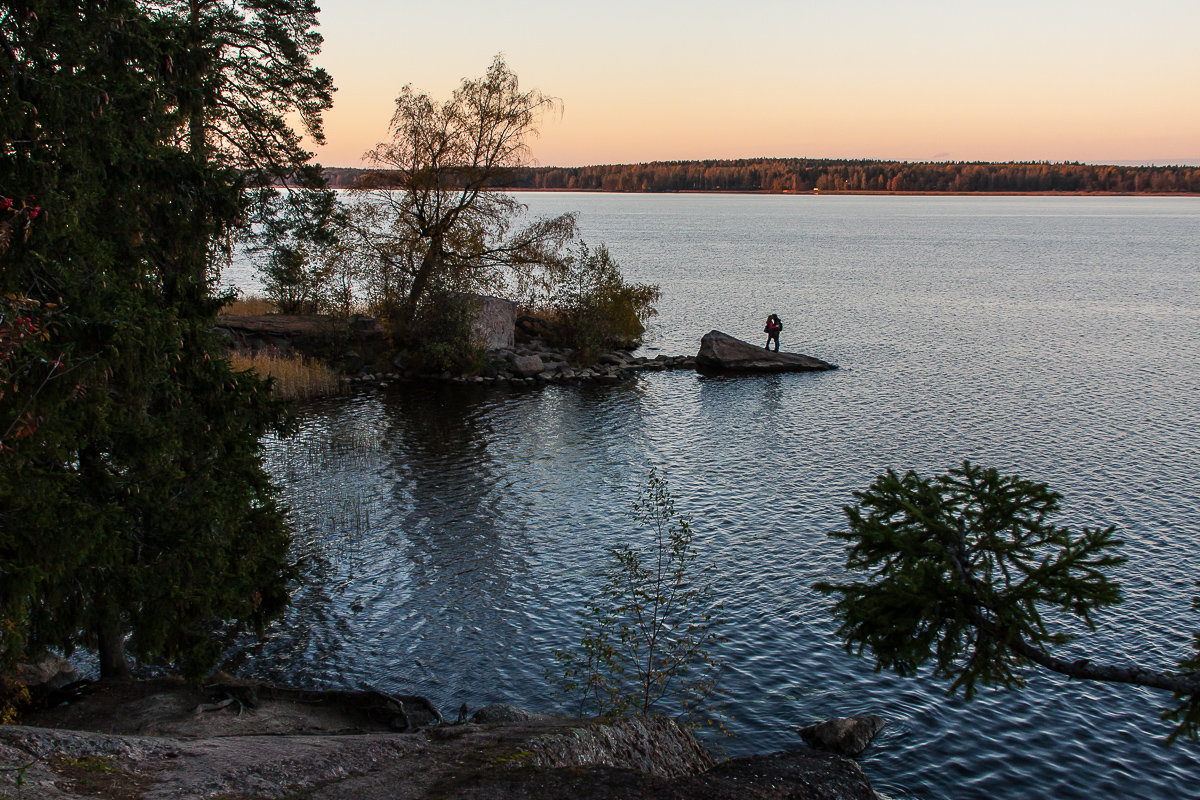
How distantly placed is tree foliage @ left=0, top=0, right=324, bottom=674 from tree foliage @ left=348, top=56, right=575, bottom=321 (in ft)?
104

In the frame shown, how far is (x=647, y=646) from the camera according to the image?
1955 centimetres

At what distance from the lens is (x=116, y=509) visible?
1312 cm

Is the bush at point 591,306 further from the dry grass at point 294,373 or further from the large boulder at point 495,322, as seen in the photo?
the dry grass at point 294,373

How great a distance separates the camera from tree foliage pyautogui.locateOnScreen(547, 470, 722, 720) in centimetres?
1689

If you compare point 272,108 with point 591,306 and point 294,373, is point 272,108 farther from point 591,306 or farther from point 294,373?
point 591,306

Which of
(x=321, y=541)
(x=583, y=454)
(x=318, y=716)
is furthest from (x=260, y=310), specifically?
(x=318, y=716)

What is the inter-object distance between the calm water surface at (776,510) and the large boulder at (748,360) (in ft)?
5.04

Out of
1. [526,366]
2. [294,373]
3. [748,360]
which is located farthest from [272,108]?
[748,360]

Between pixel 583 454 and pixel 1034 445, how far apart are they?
56.6ft

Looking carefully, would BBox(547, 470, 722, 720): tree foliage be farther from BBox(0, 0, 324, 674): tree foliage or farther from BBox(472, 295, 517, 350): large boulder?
BBox(472, 295, 517, 350): large boulder

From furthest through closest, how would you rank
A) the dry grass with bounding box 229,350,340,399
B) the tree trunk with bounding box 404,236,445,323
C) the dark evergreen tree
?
the tree trunk with bounding box 404,236,445,323
the dry grass with bounding box 229,350,340,399
the dark evergreen tree

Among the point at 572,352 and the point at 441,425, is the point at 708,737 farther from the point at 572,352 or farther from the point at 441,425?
the point at 572,352

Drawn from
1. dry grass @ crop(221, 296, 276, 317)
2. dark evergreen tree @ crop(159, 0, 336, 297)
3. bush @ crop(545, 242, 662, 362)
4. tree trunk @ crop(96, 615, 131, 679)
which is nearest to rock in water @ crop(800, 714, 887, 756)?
tree trunk @ crop(96, 615, 131, 679)

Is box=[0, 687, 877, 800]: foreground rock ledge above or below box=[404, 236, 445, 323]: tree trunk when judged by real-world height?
below
